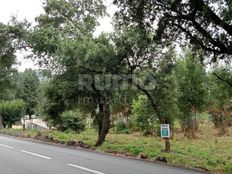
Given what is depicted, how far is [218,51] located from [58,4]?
14.9 metres

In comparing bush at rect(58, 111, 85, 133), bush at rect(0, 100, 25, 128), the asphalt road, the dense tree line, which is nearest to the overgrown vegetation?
the dense tree line

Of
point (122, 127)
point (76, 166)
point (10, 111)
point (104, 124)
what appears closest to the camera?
point (76, 166)

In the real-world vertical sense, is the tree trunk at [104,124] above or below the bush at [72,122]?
below

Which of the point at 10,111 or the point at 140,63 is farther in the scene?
the point at 10,111

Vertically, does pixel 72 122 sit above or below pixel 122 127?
above

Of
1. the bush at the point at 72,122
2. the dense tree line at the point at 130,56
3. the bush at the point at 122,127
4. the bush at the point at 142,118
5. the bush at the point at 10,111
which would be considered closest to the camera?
the dense tree line at the point at 130,56

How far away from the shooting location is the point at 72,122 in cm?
3816

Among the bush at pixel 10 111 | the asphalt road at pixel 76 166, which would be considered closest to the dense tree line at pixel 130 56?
the asphalt road at pixel 76 166

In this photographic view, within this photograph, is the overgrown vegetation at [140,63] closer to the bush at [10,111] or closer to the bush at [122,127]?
the bush at [122,127]

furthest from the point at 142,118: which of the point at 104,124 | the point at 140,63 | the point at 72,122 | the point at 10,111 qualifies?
the point at 10,111

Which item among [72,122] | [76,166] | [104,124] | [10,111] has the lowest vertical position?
[76,166]

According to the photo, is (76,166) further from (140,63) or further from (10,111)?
(10,111)

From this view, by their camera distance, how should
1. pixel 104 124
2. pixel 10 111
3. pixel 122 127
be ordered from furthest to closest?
1. pixel 10 111
2. pixel 122 127
3. pixel 104 124

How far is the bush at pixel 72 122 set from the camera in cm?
3738
